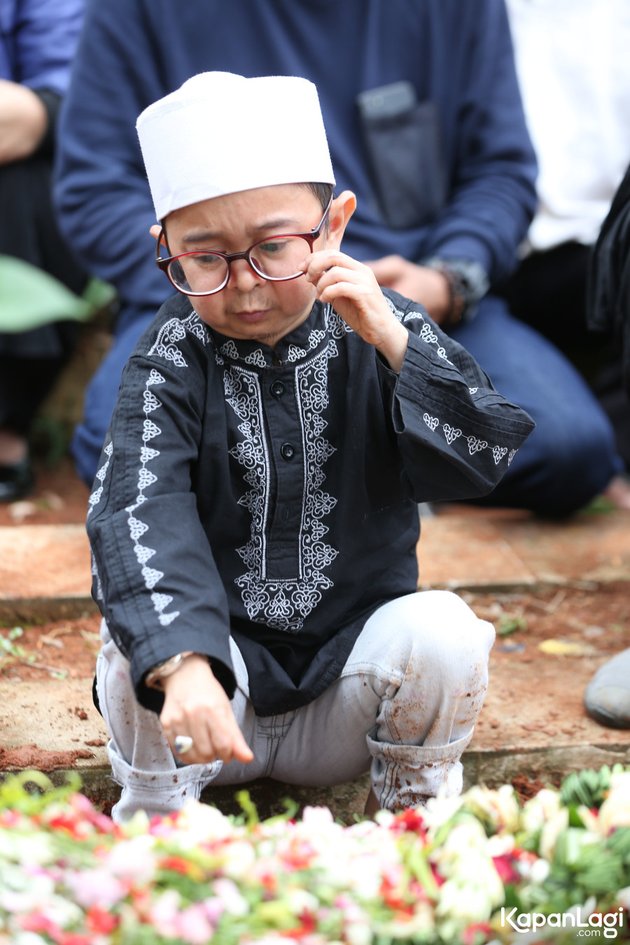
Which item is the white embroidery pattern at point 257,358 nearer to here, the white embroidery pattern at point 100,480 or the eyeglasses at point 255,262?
the eyeglasses at point 255,262

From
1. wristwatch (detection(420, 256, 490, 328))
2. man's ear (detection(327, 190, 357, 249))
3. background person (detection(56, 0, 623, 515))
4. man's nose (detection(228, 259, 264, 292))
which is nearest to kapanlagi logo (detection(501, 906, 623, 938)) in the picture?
man's nose (detection(228, 259, 264, 292))

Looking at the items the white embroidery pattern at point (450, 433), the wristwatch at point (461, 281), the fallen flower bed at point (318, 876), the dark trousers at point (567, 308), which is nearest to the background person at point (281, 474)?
the white embroidery pattern at point (450, 433)

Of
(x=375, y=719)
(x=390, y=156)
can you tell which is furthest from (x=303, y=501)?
(x=390, y=156)

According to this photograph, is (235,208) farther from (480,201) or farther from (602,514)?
(602,514)

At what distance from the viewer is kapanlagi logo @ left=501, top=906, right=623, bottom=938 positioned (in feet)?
4.74

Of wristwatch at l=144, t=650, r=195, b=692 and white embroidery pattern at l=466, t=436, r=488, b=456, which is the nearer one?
wristwatch at l=144, t=650, r=195, b=692

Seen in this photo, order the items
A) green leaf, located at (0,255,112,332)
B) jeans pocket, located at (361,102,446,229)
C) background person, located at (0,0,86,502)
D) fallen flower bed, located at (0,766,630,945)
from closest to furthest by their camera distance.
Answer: green leaf, located at (0,255,112,332)
fallen flower bed, located at (0,766,630,945)
jeans pocket, located at (361,102,446,229)
background person, located at (0,0,86,502)

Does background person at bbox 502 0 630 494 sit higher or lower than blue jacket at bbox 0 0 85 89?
lower

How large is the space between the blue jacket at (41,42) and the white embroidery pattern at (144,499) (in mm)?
2149

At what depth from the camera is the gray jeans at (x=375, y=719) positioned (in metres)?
1.89

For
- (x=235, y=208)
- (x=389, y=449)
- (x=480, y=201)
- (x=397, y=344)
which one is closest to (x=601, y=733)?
(x=389, y=449)

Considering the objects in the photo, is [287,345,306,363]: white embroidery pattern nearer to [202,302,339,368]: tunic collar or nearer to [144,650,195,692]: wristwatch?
[202,302,339,368]: tunic collar

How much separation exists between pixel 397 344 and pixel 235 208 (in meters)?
0.32

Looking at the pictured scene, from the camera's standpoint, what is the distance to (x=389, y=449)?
202 centimetres
